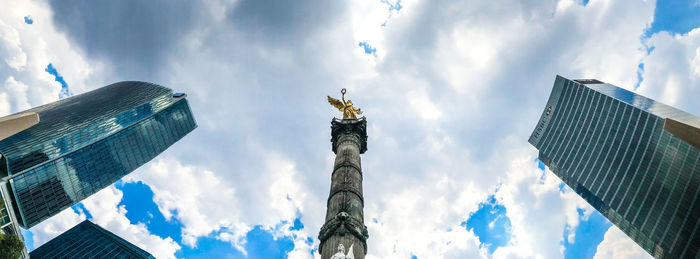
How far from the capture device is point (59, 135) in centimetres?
5072

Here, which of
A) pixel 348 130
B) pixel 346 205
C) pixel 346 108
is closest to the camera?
pixel 346 205

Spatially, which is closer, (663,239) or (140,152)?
(663,239)

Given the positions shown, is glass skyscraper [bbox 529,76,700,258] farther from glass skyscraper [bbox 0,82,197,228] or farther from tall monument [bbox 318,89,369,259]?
glass skyscraper [bbox 0,82,197,228]

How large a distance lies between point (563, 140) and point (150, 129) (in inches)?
2743

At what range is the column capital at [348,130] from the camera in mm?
22031

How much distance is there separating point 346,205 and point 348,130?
302 inches

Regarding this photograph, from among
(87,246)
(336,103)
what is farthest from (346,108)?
(87,246)

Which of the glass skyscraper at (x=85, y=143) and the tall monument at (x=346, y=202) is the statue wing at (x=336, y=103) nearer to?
the tall monument at (x=346, y=202)

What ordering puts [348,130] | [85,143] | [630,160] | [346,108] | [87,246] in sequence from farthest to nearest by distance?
[85,143] < [630,160] < [87,246] < [346,108] < [348,130]

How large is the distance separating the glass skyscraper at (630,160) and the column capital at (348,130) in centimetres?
2577

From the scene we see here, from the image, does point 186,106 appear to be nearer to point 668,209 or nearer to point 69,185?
point 69,185

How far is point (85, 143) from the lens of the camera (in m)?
52.7

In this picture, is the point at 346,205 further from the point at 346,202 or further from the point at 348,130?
the point at 348,130

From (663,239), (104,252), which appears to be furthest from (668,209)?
(104,252)
